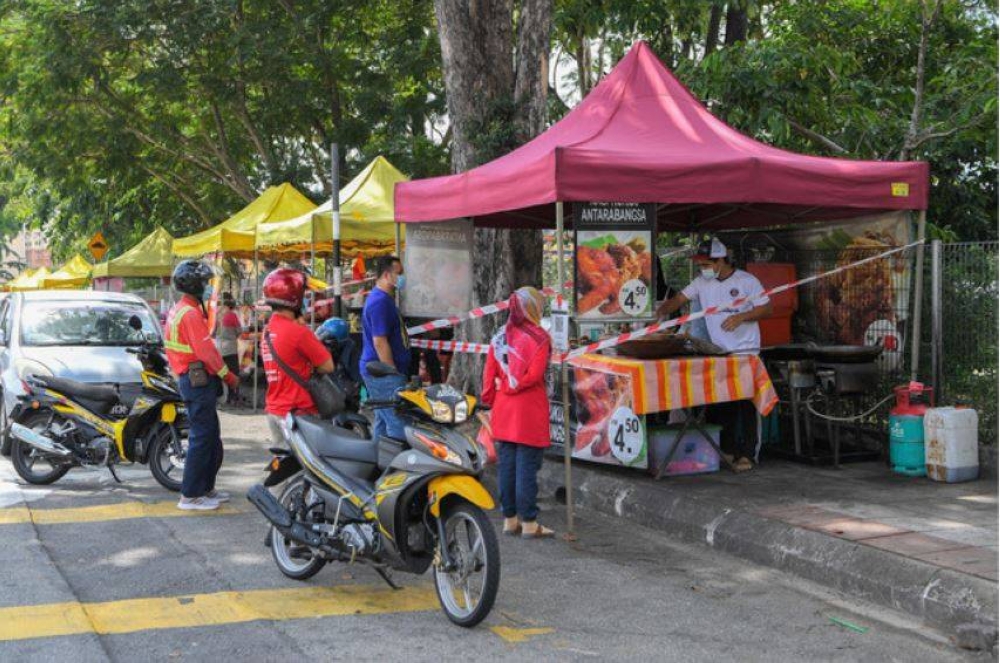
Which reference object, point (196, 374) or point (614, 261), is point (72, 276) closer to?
point (196, 374)

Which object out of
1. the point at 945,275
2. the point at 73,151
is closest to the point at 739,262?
the point at 945,275

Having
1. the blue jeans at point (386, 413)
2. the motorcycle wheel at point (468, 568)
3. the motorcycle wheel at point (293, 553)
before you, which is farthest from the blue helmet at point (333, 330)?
the motorcycle wheel at point (468, 568)

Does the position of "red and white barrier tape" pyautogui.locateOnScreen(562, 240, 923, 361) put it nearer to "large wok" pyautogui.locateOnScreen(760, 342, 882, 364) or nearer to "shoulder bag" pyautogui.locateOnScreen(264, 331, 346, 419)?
"large wok" pyautogui.locateOnScreen(760, 342, 882, 364)

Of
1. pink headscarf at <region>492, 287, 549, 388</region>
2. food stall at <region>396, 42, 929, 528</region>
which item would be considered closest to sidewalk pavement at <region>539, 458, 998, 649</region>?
food stall at <region>396, 42, 929, 528</region>

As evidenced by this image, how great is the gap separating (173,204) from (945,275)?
2659cm

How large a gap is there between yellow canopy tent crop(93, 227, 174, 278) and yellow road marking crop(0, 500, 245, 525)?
1833 cm

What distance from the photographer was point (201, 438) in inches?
342

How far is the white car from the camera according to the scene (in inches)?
453

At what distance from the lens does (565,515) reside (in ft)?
29.2

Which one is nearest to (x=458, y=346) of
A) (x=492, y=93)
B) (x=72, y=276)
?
(x=492, y=93)

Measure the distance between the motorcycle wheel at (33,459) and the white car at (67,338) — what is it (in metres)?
1.18

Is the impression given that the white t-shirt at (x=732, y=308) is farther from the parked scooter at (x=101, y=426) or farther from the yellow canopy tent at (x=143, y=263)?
the yellow canopy tent at (x=143, y=263)

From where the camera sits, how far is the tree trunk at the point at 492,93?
42.1 ft

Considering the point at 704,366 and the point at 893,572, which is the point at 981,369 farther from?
the point at 893,572
